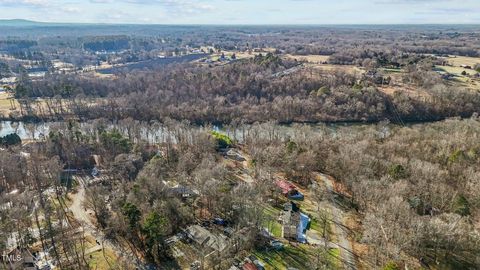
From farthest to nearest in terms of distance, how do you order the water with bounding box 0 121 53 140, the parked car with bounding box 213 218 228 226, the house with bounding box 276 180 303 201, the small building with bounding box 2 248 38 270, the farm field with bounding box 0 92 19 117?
the farm field with bounding box 0 92 19 117, the water with bounding box 0 121 53 140, the house with bounding box 276 180 303 201, the parked car with bounding box 213 218 228 226, the small building with bounding box 2 248 38 270

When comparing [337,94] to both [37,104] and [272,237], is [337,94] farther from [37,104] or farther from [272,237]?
[37,104]

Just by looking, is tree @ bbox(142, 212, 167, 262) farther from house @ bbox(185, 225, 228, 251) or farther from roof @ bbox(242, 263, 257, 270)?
roof @ bbox(242, 263, 257, 270)

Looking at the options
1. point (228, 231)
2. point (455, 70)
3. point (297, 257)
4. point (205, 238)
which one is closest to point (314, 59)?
point (455, 70)

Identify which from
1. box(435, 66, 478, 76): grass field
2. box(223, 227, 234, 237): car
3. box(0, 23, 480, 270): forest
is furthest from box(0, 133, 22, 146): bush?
box(435, 66, 478, 76): grass field

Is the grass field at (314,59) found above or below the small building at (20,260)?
above

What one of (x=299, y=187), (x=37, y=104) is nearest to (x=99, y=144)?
(x=299, y=187)

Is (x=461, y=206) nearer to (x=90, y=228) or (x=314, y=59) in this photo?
(x=90, y=228)

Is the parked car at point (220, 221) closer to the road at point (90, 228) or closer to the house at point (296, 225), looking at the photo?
the house at point (296, 225)

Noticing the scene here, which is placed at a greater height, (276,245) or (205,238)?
(205,238)

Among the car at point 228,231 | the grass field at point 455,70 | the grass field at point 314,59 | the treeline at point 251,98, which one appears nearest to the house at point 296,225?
the car at point 228,231
